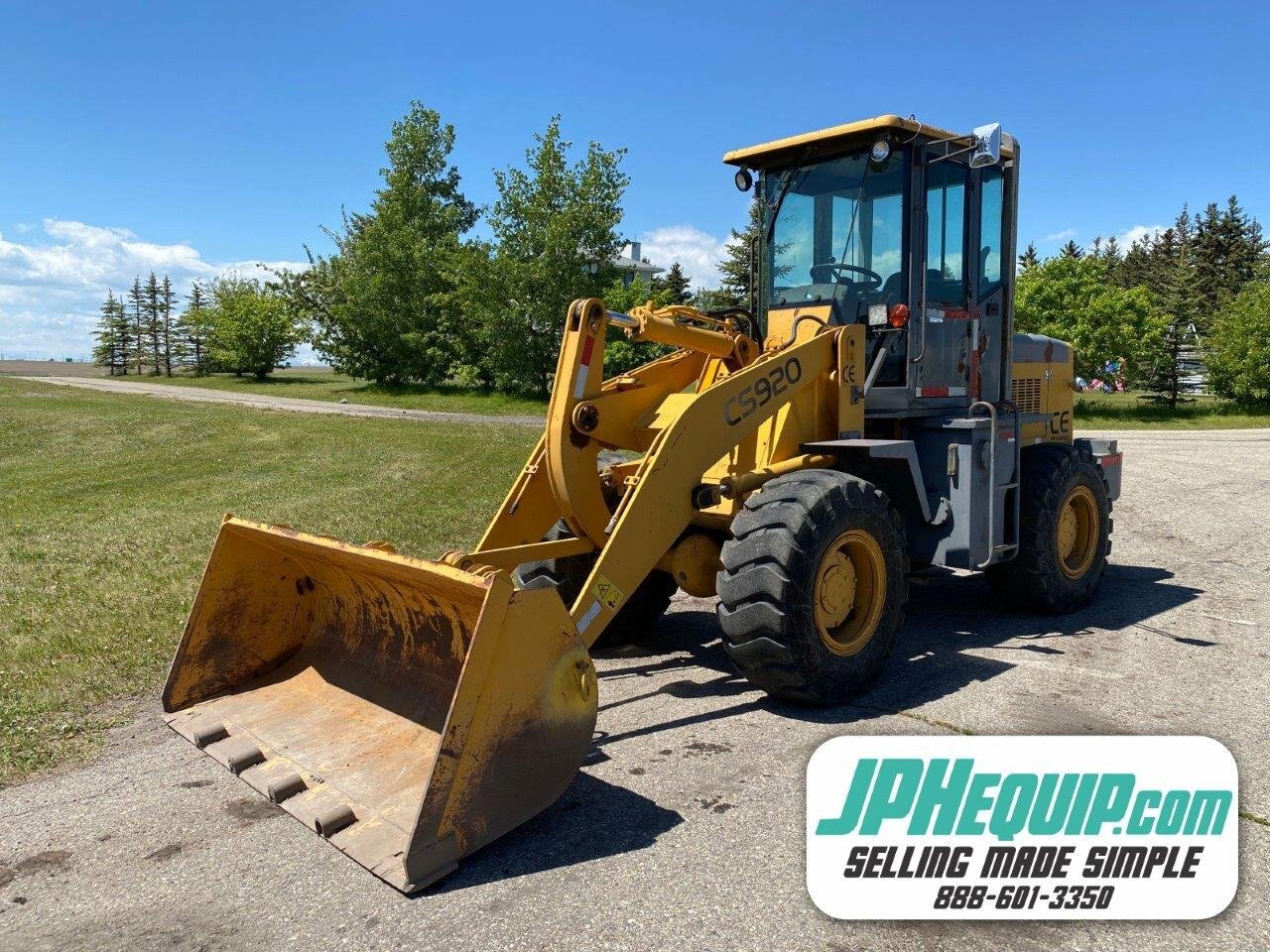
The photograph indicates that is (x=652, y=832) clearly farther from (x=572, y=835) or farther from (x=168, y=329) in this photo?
(x=168, y=329)

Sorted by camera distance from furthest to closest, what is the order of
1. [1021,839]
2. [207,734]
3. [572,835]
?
[207,734] → [572,835] → [1021,839]

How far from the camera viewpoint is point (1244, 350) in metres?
33.0

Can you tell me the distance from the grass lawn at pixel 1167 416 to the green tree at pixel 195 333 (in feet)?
143

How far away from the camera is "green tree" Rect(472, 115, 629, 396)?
3031 centimetres

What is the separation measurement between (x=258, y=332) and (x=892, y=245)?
4282 centimetres

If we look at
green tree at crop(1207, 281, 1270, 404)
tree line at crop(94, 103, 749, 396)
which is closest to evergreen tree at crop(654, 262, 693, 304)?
tree line at crop(94, 103, 749, 396)

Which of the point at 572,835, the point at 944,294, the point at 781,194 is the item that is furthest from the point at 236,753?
the point at 944,294

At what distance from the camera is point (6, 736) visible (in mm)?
4980

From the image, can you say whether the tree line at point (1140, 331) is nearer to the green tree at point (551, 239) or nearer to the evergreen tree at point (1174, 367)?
the evergreen tree at point (1174, 367)

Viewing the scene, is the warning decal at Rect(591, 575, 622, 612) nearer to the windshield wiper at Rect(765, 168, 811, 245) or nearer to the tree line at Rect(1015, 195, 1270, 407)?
the windshield wiper at Rect(765, 168, 811, 245)

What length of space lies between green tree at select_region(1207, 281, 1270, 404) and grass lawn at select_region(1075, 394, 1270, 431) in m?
0.70

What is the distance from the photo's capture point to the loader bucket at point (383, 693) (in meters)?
3.61

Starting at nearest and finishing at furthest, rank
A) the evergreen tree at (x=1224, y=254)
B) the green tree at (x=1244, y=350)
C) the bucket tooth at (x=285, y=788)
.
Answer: the bucket tooth at (x=285, y=788) < the green tree at (x=1244, y=350) < the evergreen tree at (x=1224, y=254)

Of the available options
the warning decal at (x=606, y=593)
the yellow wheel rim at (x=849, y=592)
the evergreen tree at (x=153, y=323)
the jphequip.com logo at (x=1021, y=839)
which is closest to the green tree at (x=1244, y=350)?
the yellow wheel rim at (x=849, y=592)
